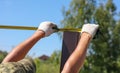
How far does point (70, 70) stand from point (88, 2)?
16.1 m

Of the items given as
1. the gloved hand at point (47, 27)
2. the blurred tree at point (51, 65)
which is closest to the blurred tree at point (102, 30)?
the blurred tree at point (51, 65)

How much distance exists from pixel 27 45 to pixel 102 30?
15.0 m

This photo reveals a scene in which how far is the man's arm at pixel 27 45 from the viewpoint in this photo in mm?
2924

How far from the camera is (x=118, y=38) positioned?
18.2 meters

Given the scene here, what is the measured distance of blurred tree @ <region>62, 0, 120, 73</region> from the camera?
17969 mm

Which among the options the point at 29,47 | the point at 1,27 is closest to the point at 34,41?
the point at 29,47

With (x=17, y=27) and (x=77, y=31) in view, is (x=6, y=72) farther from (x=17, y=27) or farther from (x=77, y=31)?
(x=17, y=27)

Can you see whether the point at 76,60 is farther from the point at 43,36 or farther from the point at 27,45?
the point at 43,36

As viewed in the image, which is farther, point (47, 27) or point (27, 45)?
point (47, 27)

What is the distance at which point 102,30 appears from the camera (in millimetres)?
17906

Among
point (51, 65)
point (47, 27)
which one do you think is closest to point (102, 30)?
point (51, 65)

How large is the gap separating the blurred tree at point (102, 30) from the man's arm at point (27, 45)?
14247 millimetres

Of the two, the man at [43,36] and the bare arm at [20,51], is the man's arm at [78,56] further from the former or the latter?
the bare arm at [20,51]

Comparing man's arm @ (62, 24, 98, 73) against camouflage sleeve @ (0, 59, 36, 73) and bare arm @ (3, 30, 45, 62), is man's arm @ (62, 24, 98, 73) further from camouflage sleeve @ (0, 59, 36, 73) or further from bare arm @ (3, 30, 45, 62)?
camouflage sleeve @ (0, 59, 36, 73)
